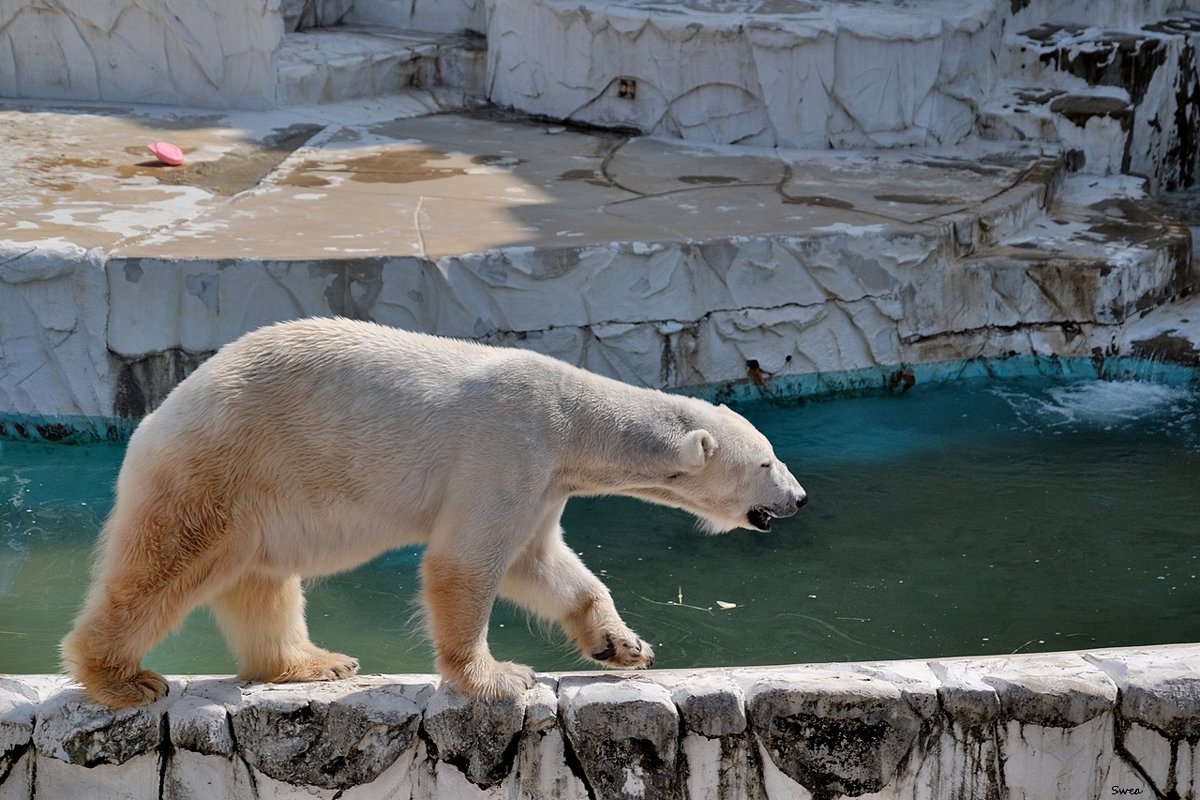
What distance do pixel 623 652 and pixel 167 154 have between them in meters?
5.34

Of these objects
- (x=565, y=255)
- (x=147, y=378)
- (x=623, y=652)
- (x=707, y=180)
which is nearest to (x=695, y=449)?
(x=623, y=652)

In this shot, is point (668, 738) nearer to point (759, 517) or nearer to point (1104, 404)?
point (759, 517)

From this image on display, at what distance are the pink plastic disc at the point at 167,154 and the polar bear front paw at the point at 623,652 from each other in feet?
17.3

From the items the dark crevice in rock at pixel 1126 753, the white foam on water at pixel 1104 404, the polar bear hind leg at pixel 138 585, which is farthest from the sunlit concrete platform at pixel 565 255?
the dark crevice in rock at pixel 1126 753

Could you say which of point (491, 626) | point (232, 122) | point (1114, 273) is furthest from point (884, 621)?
point (232, 122)

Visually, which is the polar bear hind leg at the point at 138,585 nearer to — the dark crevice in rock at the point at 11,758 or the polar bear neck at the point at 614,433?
the dark crevice in rock at the point at 11,758

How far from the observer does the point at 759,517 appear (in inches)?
141

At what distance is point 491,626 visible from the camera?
494 centimetres

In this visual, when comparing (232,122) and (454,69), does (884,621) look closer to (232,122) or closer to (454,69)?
(232,122)

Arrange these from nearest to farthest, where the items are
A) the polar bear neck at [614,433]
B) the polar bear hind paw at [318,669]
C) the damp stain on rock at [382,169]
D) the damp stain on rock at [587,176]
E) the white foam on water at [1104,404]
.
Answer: the polar bear neck at [614,433] < the polar bear hind paw at [318,669] < the white foam on water at [1104,404] < the damp stain on rock at [382,169] < the damp stain on rock at [587,176]

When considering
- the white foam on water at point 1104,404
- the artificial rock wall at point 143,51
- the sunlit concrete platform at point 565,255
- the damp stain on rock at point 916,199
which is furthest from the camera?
the artificial rock wall at point 143,51

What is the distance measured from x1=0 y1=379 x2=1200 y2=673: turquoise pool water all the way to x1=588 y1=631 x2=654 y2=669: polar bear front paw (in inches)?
45.2

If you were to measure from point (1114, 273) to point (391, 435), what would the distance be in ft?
16.5

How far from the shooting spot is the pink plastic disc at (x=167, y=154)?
7.79 metres
